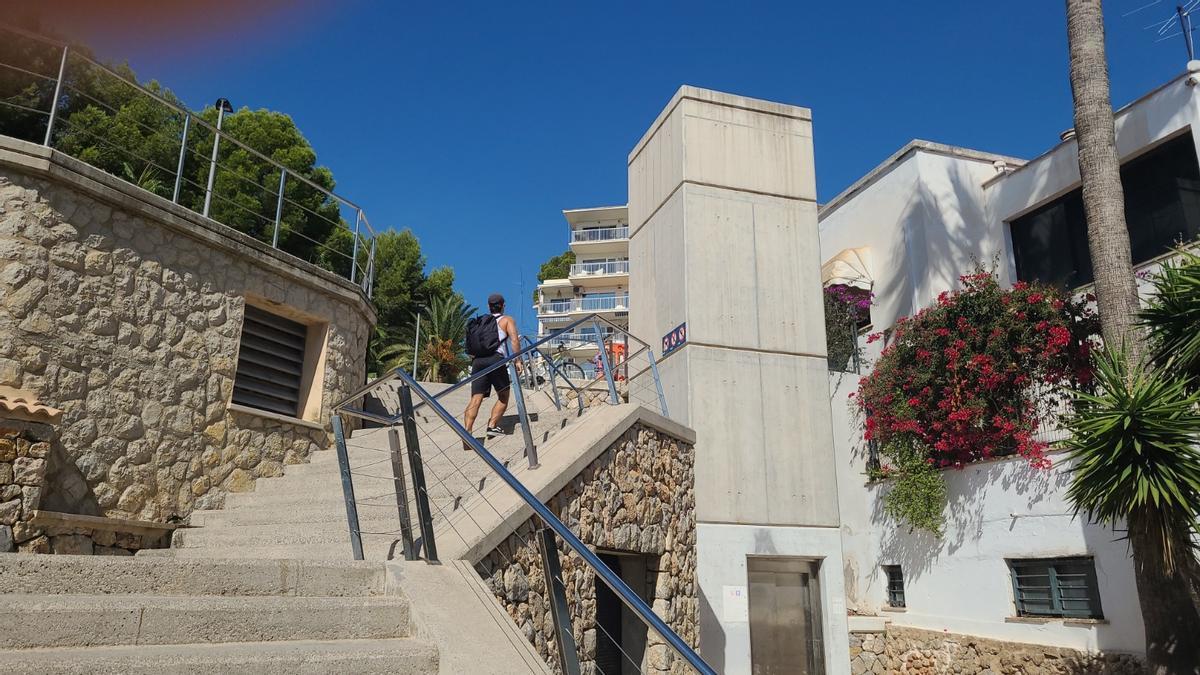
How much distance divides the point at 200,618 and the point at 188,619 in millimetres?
42

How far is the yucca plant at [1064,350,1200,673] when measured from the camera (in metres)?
7.16

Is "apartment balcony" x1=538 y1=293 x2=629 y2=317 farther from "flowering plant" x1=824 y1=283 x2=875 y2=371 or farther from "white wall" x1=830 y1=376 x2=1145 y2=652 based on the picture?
"white wall" x1=830 y1=376 x2=1145 y2=652

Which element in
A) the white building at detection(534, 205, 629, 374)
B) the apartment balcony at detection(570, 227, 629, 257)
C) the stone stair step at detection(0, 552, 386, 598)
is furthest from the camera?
the apartment balcony at detection(570, 227, 629, 257)

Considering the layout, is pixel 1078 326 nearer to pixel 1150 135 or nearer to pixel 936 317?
pixel 936 317

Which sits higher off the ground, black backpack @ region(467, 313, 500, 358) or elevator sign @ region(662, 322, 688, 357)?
elevator sign @ region(662, 322, 688, 357)

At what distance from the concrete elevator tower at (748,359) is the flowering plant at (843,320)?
515 centimetres

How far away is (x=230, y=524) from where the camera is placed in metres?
6.59

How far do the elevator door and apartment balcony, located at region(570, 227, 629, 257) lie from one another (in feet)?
135

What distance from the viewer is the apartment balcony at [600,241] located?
51594 mm

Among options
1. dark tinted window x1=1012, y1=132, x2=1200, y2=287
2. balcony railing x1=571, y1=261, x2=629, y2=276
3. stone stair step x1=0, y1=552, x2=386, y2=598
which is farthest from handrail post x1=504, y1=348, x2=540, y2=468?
balcony railing x1=571, y1=261, x2=629, y2=276

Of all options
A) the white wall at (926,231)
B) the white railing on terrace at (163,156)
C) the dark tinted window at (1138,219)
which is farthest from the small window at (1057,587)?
the white railing on terrace at (163,156)

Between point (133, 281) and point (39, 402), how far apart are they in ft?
4.32

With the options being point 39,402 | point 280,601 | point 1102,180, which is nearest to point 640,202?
point 1102,180

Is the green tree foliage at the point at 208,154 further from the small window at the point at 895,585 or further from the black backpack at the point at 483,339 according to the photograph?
the small window at the point at 895,585
